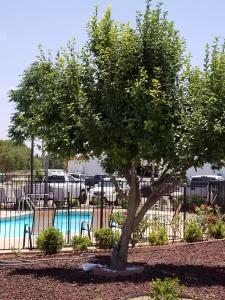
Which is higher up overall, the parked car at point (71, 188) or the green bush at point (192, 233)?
the parked car at point (71, 188)

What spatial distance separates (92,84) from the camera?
30.1 feet

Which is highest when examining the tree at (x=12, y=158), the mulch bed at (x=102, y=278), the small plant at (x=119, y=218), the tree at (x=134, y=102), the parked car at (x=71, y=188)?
the tree at (x=12, y=158)

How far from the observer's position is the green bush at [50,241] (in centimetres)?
1141

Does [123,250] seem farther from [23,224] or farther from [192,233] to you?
[23,224]

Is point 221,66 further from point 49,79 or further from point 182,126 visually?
point 49,79

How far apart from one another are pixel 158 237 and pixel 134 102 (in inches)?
217

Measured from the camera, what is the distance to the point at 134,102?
8352 mm

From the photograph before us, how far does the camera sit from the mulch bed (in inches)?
315

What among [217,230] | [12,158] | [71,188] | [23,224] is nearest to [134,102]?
[217,230]

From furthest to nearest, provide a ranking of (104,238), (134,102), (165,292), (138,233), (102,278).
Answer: (138,233)
(104,238)
(102,278)
(134,102)
(165,292)

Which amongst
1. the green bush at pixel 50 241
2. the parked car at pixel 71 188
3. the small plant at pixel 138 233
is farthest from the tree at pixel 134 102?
the parked car at pixel 71 188

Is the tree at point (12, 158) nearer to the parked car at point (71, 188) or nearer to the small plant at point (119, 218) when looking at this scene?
the parked car at point (71, 188)

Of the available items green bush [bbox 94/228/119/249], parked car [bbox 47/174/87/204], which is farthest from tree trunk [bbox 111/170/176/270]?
parked car [bbox 47/174/87/204]

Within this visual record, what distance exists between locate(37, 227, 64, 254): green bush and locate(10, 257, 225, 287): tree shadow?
1.53m
